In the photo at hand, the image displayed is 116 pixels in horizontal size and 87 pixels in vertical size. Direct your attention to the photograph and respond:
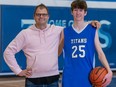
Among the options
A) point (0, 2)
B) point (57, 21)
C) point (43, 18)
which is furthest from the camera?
point (57, 21)

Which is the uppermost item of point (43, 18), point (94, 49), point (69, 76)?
point (43, 18)

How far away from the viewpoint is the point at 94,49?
14.1 feet

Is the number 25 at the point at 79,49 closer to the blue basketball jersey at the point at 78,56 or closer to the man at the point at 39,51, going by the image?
the blue basketball jersey at the point at 78,56

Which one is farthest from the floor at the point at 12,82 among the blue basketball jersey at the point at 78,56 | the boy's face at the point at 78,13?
the boy's face at the point at 78,13

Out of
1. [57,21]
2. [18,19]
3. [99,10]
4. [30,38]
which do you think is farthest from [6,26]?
[30,38]

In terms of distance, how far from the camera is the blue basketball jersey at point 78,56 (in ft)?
13.9

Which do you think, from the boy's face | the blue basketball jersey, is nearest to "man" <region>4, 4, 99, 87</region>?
the blue basketball jersey

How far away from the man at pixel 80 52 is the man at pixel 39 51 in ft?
0.44

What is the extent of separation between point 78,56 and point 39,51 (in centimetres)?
43

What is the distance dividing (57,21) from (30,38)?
682 cm

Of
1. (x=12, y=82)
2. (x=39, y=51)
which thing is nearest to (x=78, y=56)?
(x=39, y=51)

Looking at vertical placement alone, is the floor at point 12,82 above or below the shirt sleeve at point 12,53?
below

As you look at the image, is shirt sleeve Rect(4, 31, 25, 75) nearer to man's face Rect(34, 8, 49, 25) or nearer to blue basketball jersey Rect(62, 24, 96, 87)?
man's face Rect(34, 8, 49, 25)

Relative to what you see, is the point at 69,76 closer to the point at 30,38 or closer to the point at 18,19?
the point at 30,38
